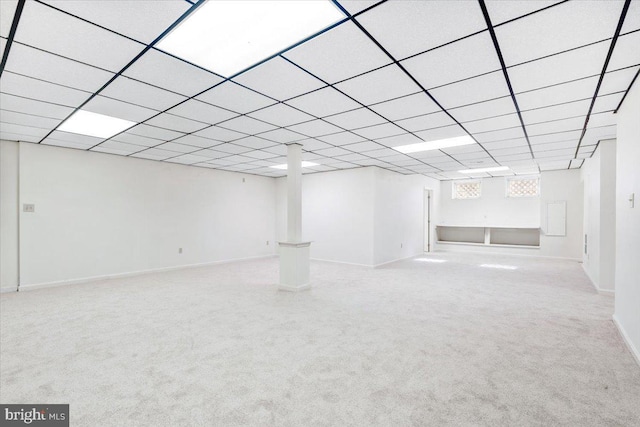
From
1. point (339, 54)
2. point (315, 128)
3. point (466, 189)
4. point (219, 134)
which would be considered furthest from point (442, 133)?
point (466, 189)

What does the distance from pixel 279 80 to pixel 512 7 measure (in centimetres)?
185

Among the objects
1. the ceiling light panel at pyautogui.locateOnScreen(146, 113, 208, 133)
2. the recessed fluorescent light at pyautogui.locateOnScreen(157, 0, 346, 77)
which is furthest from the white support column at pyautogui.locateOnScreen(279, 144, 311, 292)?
the recessed fluorescent light at pyautogui.locateOnScreen(157, 0, 346, 77)

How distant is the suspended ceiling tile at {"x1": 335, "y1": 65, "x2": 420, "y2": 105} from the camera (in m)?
2.76

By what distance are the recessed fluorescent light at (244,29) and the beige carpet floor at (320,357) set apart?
2610mm

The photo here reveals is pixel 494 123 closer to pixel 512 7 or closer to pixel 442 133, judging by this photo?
pixel 442 133

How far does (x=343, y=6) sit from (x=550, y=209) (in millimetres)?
9954

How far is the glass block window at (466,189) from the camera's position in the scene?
35.7 feet

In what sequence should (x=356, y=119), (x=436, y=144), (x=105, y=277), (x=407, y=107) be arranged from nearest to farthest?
(x=407, y=107)
(x=356, y=119)
(x=436, y=144)
(x=105, y=277)

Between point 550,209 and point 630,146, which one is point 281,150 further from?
point 550,209

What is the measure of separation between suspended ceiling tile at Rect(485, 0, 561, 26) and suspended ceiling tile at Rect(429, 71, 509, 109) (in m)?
0.87

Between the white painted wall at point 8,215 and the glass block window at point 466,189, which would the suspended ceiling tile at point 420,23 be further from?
the glass block window at point 466,189

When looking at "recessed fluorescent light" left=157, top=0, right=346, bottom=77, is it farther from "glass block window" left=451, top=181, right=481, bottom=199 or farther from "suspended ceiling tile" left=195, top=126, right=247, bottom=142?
"glass block window" left=451, top=181, right=481, bottom=199

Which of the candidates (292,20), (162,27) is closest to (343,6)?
(292,20)

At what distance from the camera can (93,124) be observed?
4328mm
